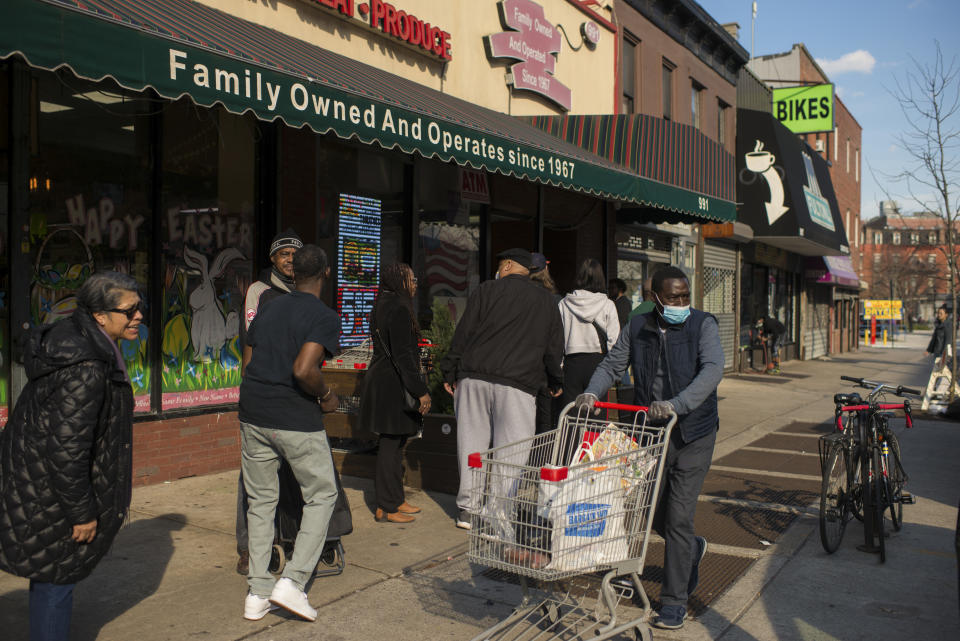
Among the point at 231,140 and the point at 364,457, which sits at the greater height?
the point at 231,140

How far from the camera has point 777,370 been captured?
22.0m

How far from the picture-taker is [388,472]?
622 centimetres

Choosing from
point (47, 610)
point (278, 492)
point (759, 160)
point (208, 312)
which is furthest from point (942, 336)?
point (47, 610)

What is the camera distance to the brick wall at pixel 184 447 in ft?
22.9

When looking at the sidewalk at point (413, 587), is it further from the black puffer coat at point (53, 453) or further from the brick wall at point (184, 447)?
the black puffer coat at point (53, 453)

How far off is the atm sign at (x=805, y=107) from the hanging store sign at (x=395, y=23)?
16.0 m

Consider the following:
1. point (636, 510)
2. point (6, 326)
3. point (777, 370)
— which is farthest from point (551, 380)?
point (777, 370)

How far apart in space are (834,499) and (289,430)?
3741 mm

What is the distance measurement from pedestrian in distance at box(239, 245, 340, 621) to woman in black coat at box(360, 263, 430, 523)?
5.26ft

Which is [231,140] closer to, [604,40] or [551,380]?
[551,380]

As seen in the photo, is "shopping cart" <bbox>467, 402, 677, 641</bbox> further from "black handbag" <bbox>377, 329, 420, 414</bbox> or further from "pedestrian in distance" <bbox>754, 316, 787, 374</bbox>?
"pedestrian in distance" <bbox>754, 316, 787, 374</bbox>

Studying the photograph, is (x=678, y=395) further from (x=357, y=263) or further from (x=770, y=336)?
(x=770, y=336)

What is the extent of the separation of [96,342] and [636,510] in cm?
236

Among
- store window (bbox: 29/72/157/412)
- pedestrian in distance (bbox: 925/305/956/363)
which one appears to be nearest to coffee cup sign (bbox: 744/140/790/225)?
pedestrian in distance (bbox: 925/305/956/363)
